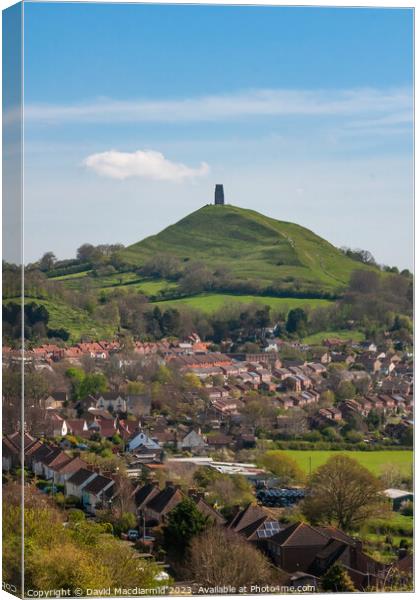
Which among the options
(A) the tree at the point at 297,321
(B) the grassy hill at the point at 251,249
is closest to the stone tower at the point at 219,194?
(B) the grassy hill at the point at 251,249

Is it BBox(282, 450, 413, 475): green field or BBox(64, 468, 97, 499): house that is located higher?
BBox(282, 450, 413, 475): green field

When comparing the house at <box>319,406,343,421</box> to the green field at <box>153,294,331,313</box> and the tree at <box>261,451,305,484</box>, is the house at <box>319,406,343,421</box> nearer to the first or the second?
the tree at <box>261,451,305,484</box>

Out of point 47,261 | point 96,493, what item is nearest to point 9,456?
point 96,493

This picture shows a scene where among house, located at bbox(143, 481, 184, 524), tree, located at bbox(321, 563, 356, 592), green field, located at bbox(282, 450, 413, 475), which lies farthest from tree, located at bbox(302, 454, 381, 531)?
house, located at bbox(143, 481, 184, 524)

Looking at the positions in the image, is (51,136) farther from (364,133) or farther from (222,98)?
(364,133)

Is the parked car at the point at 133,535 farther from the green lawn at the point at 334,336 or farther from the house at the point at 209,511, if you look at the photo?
the green lawn at the point at 334,336

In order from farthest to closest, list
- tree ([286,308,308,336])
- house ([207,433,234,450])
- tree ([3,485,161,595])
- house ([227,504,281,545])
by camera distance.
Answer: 1. tree ([286,308,308,336])
2. house ([207,433,234,450])
3. house ([227,504,281,545])
4. tree ([3,485,161,595])
